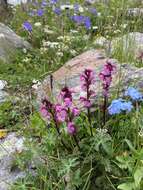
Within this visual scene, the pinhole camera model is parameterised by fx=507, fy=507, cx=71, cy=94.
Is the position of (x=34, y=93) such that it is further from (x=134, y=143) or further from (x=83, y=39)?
(x=83, y=39)

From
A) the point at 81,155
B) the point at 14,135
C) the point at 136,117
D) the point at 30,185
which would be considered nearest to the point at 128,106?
the point at 136,117

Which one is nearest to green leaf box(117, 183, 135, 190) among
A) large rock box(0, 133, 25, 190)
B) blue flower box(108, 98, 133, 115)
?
blue flower box(108, 98, 133, 115)

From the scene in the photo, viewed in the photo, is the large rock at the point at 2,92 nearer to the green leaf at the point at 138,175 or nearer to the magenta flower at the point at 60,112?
the magenta flower at the point at 60,112

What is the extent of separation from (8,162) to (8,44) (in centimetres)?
267

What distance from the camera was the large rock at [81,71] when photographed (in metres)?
3.86

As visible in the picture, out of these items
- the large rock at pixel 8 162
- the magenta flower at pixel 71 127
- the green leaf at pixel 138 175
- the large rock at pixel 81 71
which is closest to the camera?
the green leaf at pixel 138 175

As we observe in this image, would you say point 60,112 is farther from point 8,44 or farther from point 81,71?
point 8,44

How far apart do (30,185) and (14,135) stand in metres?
0.77

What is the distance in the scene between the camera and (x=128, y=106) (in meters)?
3.03

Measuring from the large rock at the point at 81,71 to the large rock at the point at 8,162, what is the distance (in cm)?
44

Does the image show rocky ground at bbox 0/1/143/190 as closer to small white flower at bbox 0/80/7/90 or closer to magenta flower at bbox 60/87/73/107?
small white flower at bbox 0/80/7/90

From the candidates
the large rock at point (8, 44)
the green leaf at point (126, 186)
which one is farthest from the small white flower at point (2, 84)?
the green leaf at point (126, 186)

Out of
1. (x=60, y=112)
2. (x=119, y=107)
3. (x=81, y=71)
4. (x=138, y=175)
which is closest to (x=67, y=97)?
(x=60, y=112)

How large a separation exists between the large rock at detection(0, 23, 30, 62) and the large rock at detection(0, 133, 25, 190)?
2.09m
